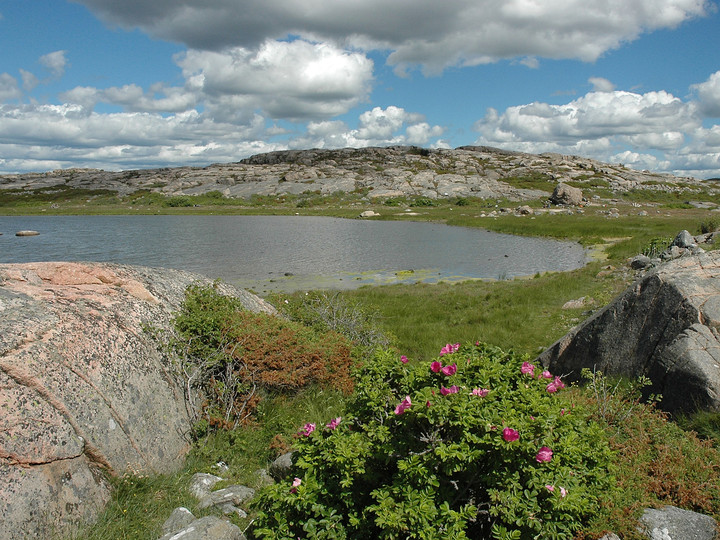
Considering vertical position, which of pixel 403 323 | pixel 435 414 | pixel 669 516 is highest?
pixel 435 414

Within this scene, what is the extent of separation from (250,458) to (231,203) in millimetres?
117677

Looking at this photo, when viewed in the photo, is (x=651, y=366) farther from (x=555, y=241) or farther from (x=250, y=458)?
(x=555, y=241)

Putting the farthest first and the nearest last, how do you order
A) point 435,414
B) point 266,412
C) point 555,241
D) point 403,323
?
point 555,241, point 403,323, point 266,412, point 435,414

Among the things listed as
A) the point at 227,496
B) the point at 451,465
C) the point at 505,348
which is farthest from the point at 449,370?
the point at 505,348

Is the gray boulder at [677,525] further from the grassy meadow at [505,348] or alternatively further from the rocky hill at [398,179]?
the rocky hill at [398,179]

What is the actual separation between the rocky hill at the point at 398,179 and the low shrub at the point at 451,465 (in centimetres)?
11489

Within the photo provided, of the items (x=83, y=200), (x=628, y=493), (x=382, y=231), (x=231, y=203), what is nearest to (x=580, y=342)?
(x=628, y=493)

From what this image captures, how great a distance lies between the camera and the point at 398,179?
141250 mm

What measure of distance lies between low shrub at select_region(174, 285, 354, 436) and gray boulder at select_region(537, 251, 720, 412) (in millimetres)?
5061

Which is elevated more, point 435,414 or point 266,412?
point 435,414

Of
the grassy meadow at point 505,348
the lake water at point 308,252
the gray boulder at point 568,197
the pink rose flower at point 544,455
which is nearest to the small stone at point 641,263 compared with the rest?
the grassy meadow at point 505,348

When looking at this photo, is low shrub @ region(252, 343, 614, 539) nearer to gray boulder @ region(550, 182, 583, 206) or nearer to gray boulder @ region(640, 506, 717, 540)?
gray boulder @ region(640, 506, 717, 540)

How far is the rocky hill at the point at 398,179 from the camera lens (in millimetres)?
129125

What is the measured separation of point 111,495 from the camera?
6.28 metres
